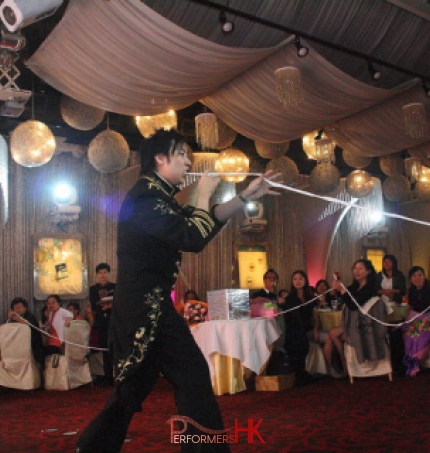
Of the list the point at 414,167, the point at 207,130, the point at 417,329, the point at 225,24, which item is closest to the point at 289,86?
the point at 225,24

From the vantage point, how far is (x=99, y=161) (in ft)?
18.9

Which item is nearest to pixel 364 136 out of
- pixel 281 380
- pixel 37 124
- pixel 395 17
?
pixel 395 17

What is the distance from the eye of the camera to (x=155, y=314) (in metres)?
2.10

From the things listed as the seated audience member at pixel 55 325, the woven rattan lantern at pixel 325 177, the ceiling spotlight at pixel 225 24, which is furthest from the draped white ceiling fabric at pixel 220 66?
the seated audience member at pixel 55 325

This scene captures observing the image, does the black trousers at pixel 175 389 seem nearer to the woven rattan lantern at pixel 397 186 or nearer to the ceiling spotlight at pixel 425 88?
the ceiling spotlight at pixel 425 88

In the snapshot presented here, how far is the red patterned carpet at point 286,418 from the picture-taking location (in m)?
3.16

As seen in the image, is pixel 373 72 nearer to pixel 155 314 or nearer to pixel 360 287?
pixel 360 287

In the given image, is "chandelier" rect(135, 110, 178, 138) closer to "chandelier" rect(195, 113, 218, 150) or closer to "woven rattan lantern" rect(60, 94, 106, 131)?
"chandelier" rect(195, 113, 218, 150)

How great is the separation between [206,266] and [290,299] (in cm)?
377

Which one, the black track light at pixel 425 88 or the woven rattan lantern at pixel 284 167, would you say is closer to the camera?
the black track light at pixel 425 88

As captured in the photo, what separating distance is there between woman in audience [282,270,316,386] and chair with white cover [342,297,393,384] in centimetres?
44

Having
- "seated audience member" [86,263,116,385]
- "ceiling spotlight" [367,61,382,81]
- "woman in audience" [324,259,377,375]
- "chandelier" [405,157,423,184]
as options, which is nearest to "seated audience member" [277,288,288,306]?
"woman in audience" [324,259,377,375]

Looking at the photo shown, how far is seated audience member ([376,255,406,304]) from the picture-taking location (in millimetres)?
7270

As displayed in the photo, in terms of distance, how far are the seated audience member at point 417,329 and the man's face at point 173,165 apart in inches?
174
